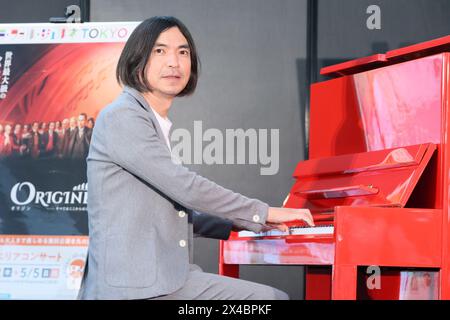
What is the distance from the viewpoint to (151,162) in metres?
2.36

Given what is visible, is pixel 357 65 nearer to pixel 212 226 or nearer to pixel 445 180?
pixel 445 180

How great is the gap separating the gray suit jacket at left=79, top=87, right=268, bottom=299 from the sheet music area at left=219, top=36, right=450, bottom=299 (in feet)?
1.90

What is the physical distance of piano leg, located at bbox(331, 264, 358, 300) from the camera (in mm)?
2746

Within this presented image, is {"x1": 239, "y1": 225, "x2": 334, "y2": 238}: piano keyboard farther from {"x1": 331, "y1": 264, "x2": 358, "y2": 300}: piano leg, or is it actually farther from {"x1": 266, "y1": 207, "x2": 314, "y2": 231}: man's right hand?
{"x1": 266, "y1": 207, "x2": 314, "y2": 231}: man's right hand

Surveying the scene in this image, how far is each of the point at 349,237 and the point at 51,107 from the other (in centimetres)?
276

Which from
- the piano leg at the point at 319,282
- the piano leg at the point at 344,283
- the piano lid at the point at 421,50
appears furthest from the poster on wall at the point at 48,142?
the piano leg at the point at 344,283

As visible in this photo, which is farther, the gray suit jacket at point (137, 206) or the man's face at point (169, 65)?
the man's face at point (169, 65)

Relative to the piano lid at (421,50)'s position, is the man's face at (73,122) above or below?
below

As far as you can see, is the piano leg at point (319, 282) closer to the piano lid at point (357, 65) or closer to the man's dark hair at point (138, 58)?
the piano lid at point (357, 65)

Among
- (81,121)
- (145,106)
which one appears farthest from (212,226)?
(81,121)

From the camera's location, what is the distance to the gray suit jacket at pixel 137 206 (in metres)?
2.30

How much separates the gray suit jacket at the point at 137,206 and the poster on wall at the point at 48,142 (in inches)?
101

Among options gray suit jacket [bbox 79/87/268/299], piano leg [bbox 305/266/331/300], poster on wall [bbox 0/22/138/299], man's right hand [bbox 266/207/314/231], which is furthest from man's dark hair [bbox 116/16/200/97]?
poster on wall [bbox 0/22/138/299]

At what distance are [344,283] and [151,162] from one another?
805mm
